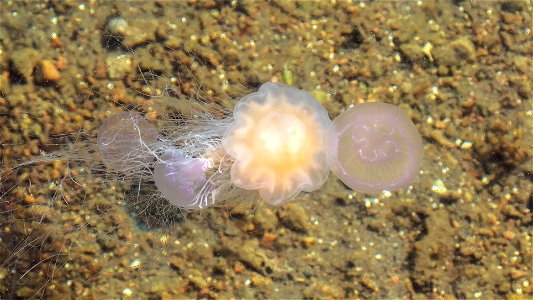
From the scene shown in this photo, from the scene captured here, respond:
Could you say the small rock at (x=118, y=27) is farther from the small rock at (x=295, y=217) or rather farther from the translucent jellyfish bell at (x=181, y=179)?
the small rock at (x=295, y=217)

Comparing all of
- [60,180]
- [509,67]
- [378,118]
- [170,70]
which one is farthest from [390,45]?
[60,180]

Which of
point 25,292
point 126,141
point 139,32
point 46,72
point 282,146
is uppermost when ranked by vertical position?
point 139,32

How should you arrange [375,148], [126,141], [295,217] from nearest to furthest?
[375,148] → [295,217] → [126,141]

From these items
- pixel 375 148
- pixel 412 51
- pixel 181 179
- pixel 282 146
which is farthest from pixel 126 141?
pixel 412 51

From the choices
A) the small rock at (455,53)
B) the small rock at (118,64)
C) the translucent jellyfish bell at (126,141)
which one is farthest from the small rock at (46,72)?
the small rock at (455,53)

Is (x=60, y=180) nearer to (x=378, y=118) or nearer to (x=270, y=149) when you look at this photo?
(x=270, y=149)

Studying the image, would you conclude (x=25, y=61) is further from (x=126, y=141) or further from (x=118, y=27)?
(x=126, y=141)

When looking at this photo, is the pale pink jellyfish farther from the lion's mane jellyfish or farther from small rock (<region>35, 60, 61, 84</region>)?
small rock (<region>35, 60, 61, 84</region>)
